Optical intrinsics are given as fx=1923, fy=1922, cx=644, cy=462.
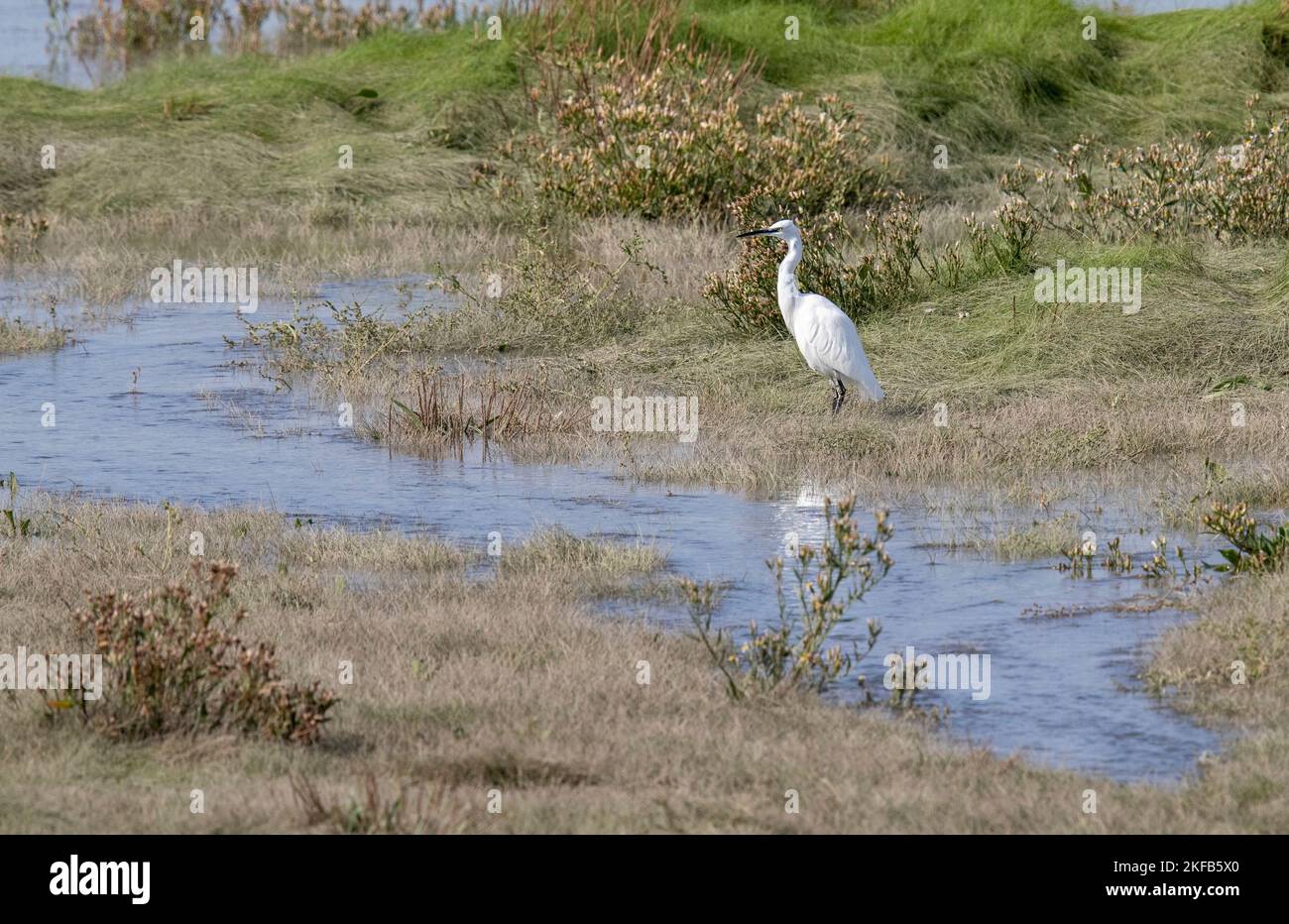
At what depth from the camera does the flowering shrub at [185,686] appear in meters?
5.64

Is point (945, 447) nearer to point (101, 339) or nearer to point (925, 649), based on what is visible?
point (925, 649)

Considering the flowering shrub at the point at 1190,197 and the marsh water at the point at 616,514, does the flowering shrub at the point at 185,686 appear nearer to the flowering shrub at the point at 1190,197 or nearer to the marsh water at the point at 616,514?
the marsh water at the point at 616,514

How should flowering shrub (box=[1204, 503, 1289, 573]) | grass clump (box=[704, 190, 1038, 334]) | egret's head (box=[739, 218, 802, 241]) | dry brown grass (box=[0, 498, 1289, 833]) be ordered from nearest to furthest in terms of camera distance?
dry brown grass (box=[0, 498, 1289, 833])
flowering shrub (box=[1204, 503, 1289, 573])
egret's head (box=[739, 218, 802, 241])
grass clump (box=[704, 190, 1038, 334])

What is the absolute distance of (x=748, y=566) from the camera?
8.05m

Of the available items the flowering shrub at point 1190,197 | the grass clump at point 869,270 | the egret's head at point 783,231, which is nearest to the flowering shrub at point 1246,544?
the egret's head at point 783,231

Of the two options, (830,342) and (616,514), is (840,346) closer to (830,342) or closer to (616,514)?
(830,342)

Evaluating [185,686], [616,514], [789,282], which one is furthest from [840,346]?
[185,686]

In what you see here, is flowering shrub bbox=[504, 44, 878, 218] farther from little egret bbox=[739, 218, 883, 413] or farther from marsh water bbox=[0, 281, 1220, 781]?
little egret bbox=[739, 218, 883, 413]

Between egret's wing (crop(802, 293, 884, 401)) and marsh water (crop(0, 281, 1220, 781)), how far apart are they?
1559 millimetres

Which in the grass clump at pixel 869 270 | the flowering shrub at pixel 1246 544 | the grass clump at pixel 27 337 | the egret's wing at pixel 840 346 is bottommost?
the flowering shrub at pixel 1246 544

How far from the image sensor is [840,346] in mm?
10820

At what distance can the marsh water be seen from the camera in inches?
241

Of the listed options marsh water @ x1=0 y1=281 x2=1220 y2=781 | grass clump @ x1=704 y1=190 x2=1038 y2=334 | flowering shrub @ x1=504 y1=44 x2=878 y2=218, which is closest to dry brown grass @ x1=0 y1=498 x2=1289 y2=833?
marsh water @ x1=0 y1=281 x2=1220 y2=781

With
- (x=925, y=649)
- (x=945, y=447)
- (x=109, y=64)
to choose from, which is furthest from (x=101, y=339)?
(x=109, y=64)
